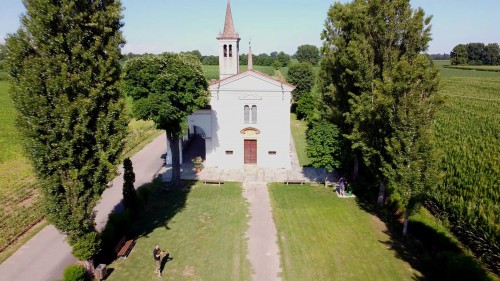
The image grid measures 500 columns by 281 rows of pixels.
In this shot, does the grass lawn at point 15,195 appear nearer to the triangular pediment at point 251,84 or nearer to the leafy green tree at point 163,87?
the leafy green tree at point 163,87

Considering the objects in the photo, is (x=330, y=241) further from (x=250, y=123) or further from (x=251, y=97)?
(x=251, y=97)

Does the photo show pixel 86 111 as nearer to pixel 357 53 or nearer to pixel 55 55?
pixel 55 55

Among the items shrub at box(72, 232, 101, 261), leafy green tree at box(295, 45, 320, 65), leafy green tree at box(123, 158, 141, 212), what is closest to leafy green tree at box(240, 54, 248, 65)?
leafy green tree at box(295, 45, 320, 65)

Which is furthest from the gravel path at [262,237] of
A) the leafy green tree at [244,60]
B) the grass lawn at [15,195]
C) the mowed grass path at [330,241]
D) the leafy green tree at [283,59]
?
the leafy green tree at [283,59]

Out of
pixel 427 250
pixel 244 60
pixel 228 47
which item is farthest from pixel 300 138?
pixel 244 60

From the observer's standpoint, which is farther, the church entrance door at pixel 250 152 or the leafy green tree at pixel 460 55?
the leafy green tree at pixel 460 55

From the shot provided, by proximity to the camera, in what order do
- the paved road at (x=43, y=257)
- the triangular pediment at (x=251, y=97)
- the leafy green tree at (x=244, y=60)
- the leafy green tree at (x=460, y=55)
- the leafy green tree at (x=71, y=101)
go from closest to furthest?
the leafy green tree at (x=71, y=101) → the paved road at (x=43, y=257) → the triangular pediment at (x=251, y=97) → the leafy green tree at (x=460, y=55) → the leafy green tree at (x=244, y=60)

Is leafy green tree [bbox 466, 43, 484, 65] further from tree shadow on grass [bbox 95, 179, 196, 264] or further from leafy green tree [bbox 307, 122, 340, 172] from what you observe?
tree shadow on grass [bbox 95, 179, 196, 264]
